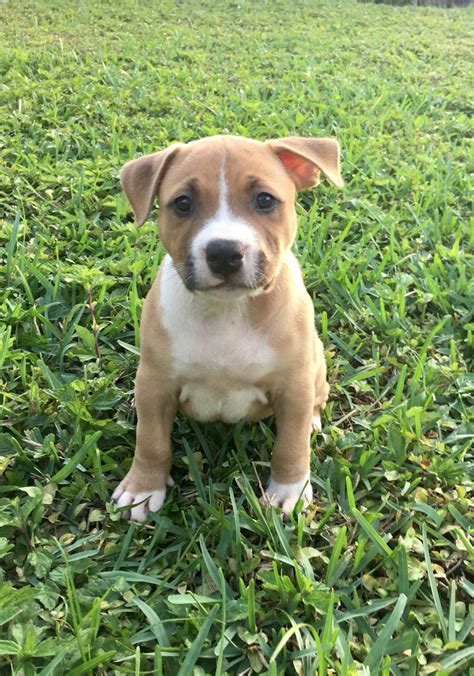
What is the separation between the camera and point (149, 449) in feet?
9.58

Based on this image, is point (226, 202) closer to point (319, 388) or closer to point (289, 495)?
point (319, 388)

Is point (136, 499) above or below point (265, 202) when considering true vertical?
below

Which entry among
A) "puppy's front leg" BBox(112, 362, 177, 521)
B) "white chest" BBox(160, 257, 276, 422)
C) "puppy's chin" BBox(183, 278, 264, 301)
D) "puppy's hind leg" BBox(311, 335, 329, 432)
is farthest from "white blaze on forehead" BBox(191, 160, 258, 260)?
"puppy's hind leg" BBox(311, 335, 329, 432)

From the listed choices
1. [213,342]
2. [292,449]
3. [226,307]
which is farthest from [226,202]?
[292,449]

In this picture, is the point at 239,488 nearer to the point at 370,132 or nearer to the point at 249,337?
the point at 249,337

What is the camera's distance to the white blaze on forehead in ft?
8.09

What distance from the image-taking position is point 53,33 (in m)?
9.06

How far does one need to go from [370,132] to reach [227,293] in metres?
5.08

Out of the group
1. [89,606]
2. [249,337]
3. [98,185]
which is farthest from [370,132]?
[89,606]

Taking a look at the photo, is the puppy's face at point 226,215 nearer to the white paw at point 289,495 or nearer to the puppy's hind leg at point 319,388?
the puppy's hind leg at point 319,388

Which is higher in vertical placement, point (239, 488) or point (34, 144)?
point (34, 144)

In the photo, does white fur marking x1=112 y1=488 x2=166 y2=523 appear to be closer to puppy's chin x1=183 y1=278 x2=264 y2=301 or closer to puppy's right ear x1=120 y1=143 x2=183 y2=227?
puppy's chin x1=183 y1=278 x2=264 y2=301

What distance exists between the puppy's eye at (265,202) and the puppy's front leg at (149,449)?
87 centimetres

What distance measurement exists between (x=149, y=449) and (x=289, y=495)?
0.70 metres
